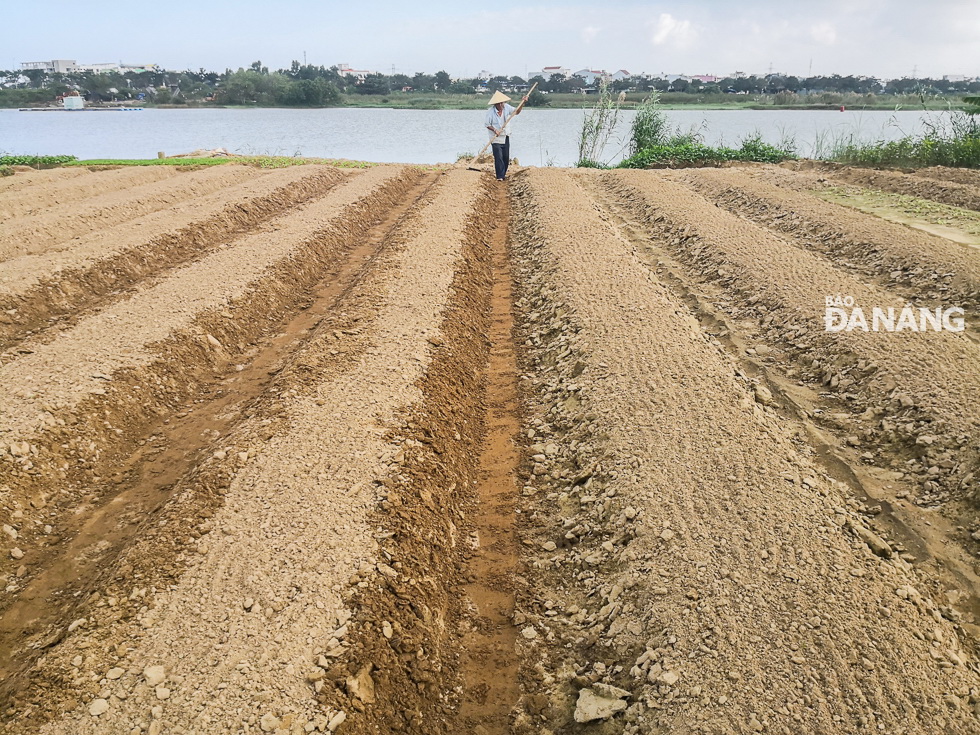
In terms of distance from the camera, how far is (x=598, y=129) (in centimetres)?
2345

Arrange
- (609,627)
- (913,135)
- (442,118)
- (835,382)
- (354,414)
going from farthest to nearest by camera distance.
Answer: (442,118)
(913,135)
(835,382)
(354,414)
(609,627)

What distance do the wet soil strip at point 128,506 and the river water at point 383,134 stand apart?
1758 cm

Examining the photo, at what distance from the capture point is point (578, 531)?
15.0ft

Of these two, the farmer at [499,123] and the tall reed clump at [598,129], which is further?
the tall reed clump at [598,129]

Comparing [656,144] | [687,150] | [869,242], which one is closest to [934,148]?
[687,150]

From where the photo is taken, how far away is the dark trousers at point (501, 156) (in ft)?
56.3

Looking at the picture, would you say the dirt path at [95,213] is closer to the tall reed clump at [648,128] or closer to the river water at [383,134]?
the river water at [383,134]

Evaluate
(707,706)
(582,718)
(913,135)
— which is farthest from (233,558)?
(913,135)

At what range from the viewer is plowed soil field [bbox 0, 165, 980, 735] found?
3.22 meters

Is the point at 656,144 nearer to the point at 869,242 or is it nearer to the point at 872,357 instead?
the point at 869,242

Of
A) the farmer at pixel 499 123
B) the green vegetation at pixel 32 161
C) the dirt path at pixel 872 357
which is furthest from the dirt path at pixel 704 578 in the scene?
the green vegetation at pixel 32 161

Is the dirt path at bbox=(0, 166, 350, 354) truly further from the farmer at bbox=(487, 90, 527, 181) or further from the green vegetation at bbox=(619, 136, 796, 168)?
the green vegetation at bbox=(619, 136, 796, 168)

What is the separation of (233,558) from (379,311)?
13.7 feet

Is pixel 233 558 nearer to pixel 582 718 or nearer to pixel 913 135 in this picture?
pixel 582 718
